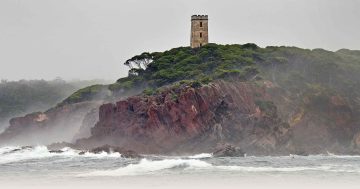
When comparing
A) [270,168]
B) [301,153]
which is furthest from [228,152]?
[270,168]

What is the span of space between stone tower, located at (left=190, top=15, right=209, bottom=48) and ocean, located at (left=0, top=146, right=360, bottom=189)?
68475mm

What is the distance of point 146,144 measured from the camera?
355ft

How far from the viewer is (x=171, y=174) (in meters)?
65.2

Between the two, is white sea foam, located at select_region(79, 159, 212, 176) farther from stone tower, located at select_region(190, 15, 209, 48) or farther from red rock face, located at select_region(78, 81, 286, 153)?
stone tower, located at select_region(190, 15, 209, 48)

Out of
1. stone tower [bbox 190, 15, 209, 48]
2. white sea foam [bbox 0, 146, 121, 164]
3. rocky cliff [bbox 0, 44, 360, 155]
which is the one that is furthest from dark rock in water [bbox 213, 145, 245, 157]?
stone tower [bbox 190, 15, 209, 48]

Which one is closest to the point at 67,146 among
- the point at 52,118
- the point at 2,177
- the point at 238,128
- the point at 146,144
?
Answer: the point at 146,144

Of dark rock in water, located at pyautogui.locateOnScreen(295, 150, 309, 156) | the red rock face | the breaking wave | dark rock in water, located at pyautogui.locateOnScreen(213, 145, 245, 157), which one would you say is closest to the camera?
the breaking wave

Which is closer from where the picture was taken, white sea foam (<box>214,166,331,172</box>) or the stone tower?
white sea foam (<box>214,166,331,172</box>)

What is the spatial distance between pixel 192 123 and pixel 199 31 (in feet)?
154

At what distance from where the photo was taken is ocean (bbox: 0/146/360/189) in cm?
5653

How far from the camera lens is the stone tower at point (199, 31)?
152250mm

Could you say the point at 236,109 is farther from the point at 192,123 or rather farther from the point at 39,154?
the point at 39,154

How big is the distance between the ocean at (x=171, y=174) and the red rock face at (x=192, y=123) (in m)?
22.3

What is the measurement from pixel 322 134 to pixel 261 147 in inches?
507
